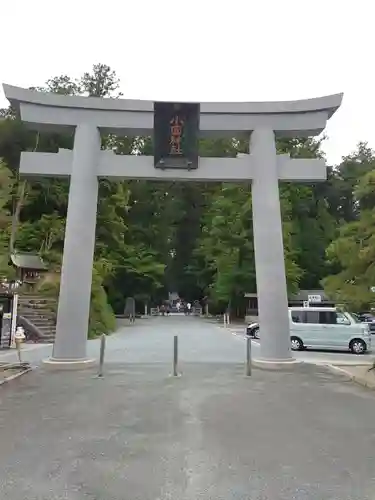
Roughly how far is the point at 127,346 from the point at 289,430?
1509 centimetres

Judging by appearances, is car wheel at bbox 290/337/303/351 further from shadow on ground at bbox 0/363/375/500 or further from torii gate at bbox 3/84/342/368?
shadow on ground at bbox 0/363/375/500

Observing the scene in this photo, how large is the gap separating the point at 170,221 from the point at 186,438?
5024 centimetres

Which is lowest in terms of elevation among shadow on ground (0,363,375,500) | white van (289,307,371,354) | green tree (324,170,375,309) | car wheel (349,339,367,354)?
shadow on ground (0,363,375,500)

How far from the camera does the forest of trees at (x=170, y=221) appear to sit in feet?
129

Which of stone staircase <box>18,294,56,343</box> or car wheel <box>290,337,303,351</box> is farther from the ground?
stone staircase <box>18,294,56,343</box>

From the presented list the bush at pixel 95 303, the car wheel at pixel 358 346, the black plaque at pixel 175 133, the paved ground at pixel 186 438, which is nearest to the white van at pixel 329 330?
the car wheel at pixel 358 346

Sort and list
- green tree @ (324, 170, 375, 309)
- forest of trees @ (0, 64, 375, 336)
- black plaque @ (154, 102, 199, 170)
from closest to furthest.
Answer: green tree @ (324, 170, 375, 309), black plaque @ (154, 102, 199, 170), forest of trees @ (0, 64, 375, 336)

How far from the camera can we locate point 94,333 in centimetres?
2816

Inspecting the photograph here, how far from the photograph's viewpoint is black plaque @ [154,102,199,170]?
1532 centimetres

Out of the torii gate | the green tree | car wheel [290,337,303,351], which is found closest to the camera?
the green tree

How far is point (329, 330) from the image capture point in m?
21.2

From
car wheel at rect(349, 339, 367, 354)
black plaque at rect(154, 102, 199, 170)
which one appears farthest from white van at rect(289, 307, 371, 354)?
black plaque at rect(154, 102, 199, 170)

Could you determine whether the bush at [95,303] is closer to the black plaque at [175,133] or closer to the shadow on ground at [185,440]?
the black plaque at [175,133]

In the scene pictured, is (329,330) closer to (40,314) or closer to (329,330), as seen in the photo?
(329,330)
